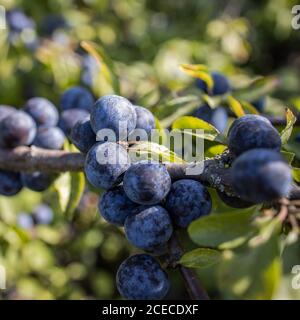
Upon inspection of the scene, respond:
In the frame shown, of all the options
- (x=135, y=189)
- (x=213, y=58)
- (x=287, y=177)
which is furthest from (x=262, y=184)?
(x=213, y=58)

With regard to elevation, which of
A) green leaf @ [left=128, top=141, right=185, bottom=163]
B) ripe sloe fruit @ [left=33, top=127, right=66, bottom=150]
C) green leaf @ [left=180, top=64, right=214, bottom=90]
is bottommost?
ripe sloe fruit @ [left=33, top=127, right=66, bottom=150]

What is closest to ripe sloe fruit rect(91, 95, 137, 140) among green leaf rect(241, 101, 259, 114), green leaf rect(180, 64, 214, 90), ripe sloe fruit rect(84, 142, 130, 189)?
ripe sloe fruit rect(84, 142, 130, 189)

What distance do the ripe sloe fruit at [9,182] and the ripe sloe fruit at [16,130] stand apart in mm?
106

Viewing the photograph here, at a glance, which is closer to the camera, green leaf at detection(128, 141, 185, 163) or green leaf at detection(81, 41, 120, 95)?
green leaf at detection(128, 141, 185, 163)

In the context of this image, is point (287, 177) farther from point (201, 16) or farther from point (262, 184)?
point (201, 16)

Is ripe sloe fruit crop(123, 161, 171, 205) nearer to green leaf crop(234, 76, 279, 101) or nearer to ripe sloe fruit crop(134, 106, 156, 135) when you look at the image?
ripe sloe fruit crop(134, 106, 156, 135)

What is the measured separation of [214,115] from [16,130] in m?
0.64

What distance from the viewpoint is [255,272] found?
0.91 m

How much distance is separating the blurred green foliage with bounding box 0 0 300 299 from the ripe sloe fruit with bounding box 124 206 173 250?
0.58 m

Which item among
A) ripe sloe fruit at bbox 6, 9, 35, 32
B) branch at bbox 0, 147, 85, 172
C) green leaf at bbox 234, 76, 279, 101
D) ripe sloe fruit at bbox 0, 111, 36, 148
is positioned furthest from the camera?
ripe sloe fruit at bbox 6, 9, 35, 32

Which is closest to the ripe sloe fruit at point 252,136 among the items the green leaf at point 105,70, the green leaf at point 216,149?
the green leaf at point 216,149

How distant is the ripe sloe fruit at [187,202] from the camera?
107cm

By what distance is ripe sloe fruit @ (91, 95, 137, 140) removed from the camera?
1.12m

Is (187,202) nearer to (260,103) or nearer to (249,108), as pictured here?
(249,108)
